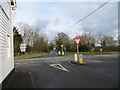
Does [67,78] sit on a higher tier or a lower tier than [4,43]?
lower

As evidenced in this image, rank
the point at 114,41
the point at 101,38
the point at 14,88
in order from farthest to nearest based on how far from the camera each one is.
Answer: the point at 101,38
the point at 114,41
the point at 14,88

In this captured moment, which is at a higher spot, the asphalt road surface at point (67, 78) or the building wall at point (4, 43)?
the building wall at point (4, 43)

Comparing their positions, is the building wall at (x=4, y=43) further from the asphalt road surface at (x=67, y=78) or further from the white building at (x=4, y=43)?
the asphalt road surface at (x=67, y=78)

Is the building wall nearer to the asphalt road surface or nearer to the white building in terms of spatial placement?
the white building

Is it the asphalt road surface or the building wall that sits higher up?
the building wall

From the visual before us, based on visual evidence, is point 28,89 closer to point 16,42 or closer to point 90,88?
point 90,88

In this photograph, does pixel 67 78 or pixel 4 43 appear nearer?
pixel 4 43

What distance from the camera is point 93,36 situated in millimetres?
46562

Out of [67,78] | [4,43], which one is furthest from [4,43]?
[67,78]

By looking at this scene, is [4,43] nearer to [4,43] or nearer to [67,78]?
[4,43]

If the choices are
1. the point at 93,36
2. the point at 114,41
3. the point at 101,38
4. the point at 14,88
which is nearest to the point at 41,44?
the point at 93,36

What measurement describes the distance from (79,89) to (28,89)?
2.13 meters

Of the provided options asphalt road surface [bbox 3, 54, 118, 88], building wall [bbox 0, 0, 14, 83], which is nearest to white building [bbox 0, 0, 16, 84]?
building wall [bbox 0, 0, 14, 83]

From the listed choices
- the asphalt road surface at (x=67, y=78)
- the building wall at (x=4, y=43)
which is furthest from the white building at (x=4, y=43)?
the asphalt road surface at (x=67, y=78)
